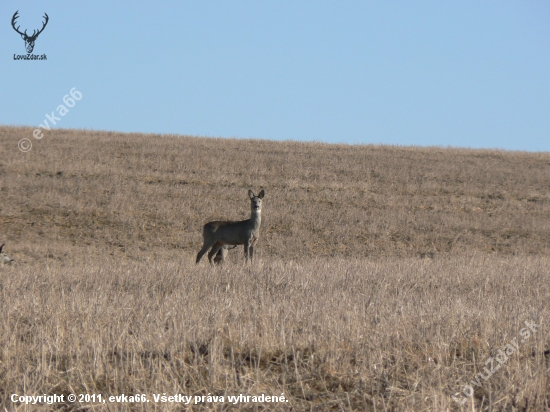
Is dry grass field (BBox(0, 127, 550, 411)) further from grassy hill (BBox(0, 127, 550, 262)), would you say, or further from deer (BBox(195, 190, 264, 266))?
deer (BBox(195, 190, 264, 266))

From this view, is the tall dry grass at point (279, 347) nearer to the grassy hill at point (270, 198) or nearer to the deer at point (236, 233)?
the deer at point (236, 233)

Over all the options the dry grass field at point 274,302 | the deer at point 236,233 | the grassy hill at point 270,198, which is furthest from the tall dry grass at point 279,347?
the grassy hill at point 270,198

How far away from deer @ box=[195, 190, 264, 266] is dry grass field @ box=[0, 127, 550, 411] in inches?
67.9

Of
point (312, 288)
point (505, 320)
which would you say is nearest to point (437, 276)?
point (312, 288)

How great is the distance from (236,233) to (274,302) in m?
7.74

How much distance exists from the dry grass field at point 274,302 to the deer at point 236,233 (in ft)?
5.66

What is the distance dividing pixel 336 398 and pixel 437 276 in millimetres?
7029

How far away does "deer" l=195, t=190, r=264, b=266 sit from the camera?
1584 cm

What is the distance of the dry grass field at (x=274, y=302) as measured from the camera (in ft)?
16.9

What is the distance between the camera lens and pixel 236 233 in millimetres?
15953

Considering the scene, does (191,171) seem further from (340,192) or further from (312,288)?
(312,288)

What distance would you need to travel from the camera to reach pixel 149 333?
20.5 ft

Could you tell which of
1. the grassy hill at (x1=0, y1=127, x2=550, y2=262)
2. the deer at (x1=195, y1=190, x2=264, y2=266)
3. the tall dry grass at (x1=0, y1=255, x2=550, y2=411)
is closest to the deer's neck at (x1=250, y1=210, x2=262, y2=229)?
the deer at (x1=195, y1=190, x2=264, y2=266)

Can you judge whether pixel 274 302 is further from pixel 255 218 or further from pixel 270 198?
pixel 270 198
